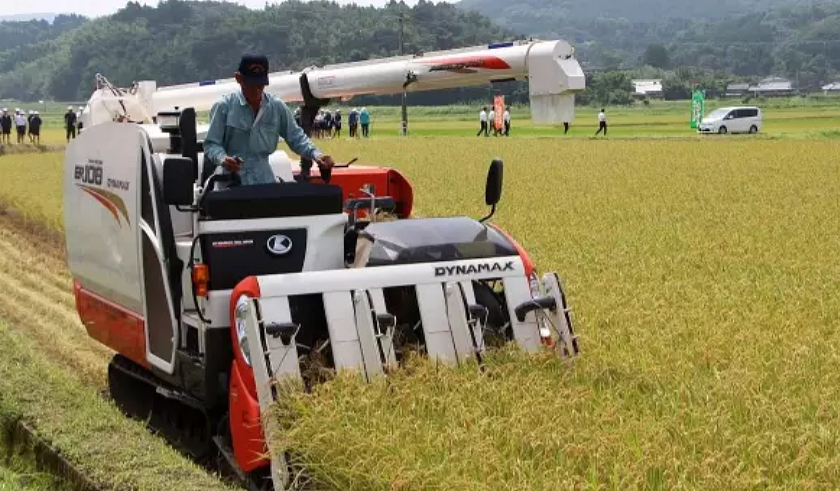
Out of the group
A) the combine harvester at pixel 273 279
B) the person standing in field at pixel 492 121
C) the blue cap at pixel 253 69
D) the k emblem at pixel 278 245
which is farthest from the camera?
the person standing in field at pixel 492 121

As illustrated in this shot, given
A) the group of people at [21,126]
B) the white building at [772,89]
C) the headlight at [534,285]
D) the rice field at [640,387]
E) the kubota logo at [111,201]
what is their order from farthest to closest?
the white building at [772,89], the group of people at [21,126], the kubota logo at [111,201], the headlight at [534,285], the rice field at [640,387]

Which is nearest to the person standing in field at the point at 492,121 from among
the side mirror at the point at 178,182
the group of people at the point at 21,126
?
the group of people at the point at 21,126

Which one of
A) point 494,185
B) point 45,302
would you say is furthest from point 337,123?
point 494,185

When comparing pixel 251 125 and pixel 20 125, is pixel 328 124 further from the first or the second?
pixel 251 125

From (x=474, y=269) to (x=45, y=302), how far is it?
7227mm

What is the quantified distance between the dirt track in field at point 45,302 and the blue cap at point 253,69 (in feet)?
10.2

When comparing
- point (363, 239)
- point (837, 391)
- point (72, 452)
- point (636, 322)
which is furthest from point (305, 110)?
point (837, 391)

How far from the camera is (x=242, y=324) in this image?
19.3 ft

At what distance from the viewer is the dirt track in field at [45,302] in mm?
9664

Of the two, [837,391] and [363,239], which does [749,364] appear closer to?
[837,391]

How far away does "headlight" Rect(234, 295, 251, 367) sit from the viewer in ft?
19.1

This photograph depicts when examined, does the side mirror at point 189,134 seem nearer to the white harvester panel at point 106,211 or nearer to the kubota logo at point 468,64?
the white harvester panel at point 106,211

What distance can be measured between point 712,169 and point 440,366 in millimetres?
20893

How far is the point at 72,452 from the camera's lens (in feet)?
19.9
